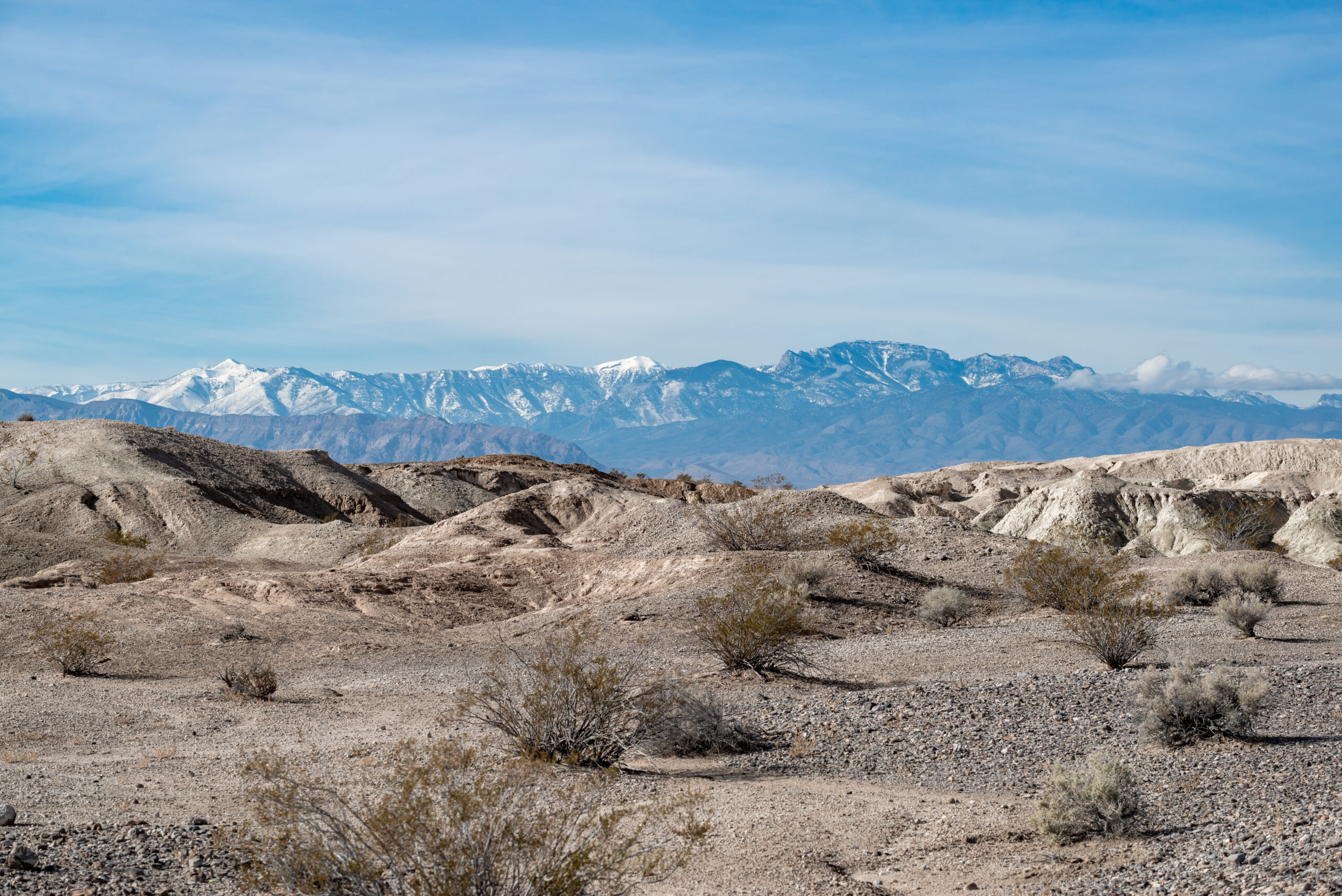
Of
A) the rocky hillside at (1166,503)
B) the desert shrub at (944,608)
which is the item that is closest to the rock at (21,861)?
the desert shrub at (944,608)

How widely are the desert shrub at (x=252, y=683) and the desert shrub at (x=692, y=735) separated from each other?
7108 mm

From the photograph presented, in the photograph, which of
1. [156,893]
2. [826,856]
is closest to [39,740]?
[156,893]

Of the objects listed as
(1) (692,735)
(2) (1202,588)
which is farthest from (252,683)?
(2) (1202,588)

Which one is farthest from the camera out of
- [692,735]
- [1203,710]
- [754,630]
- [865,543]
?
[865,543]

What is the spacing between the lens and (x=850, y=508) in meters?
31.1

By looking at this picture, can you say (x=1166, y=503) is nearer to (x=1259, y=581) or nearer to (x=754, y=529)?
(x=1259, y=581)

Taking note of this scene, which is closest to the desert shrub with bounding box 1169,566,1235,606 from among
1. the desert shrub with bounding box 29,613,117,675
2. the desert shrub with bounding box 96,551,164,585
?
the desert shrub with bounding box 29,613,117,675

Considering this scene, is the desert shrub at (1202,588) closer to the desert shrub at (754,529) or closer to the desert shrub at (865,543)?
the desert shrub at (865,543)

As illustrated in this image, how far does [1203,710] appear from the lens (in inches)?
375

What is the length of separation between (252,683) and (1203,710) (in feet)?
41.5

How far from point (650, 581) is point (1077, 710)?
517 inches

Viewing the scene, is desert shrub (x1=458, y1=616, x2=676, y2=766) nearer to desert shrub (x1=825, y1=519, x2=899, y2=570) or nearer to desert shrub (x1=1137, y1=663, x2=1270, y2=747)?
desert shrub (x1=1137, y1=663, x2=1270, y2=747)

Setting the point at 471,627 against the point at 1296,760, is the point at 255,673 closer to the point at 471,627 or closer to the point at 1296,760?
the point at 471,627

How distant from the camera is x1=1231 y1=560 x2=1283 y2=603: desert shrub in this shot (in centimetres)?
2033
